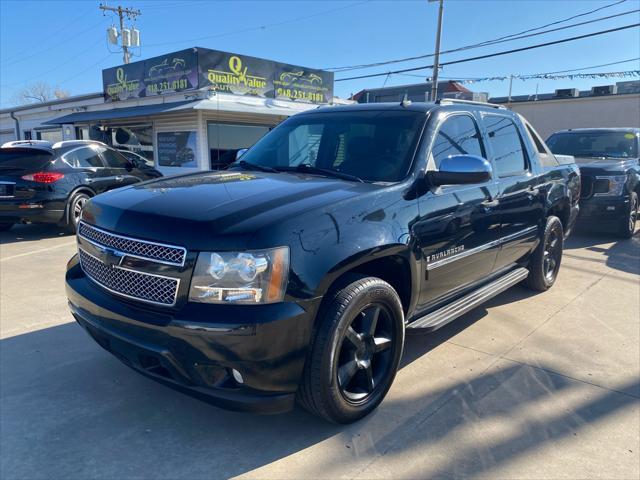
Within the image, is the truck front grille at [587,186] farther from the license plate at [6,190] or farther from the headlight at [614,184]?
the license plate at [6,190]

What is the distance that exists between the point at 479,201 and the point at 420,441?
185 cm

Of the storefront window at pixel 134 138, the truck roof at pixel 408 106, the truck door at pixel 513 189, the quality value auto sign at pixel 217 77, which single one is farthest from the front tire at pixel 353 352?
the storefront window at pixel 134 138

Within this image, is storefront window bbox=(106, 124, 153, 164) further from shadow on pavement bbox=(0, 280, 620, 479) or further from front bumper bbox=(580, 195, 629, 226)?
shadow on pavement bbox=(0, 280, 620, 479)

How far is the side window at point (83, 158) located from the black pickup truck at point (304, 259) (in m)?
5.91

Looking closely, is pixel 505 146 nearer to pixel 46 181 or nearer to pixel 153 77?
pixel 46 181

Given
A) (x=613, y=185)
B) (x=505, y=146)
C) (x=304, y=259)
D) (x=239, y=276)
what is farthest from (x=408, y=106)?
(x=613, y=185)

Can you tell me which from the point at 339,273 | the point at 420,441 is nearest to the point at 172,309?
the point at 339,273

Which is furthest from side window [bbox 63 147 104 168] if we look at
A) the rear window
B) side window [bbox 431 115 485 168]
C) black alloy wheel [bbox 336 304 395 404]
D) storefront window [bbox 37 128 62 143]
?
storefront window [bbox 37 128 62 143]

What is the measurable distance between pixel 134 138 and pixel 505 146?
1578cm

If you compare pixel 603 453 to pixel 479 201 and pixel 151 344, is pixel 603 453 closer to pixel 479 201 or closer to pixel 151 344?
pixel 479 201

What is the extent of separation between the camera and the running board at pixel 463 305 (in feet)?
10.7

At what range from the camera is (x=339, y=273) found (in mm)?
2533

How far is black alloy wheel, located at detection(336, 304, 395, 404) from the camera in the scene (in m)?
2.74

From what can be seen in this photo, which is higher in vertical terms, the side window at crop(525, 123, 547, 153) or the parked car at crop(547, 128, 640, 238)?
the side window at crop(525, 123, 547, 153)
